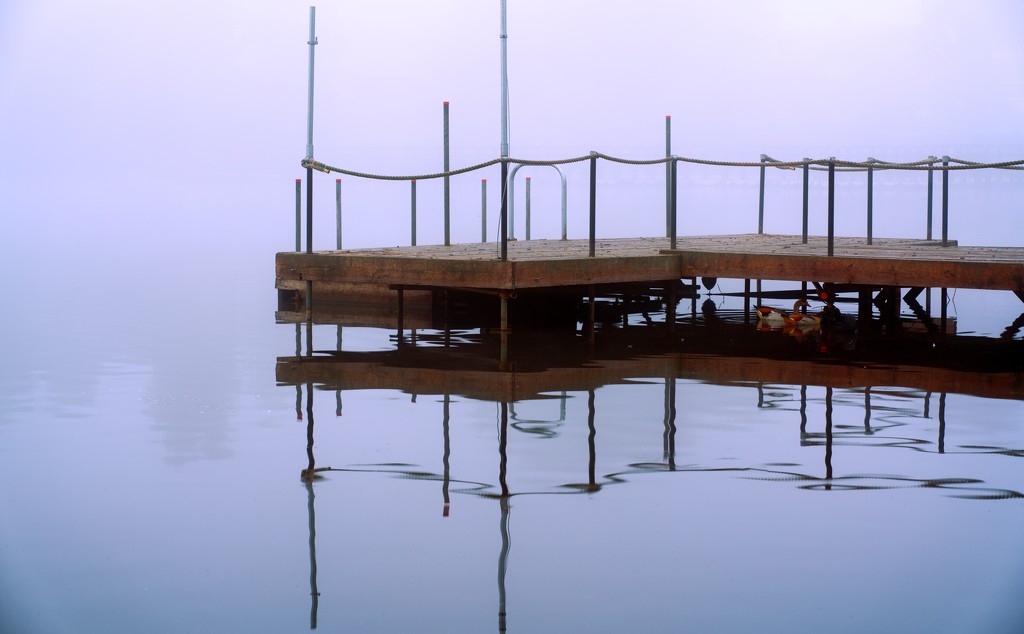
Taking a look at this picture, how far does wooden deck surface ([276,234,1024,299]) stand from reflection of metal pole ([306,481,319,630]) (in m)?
5.62

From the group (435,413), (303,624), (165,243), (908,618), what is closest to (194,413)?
(435,413)

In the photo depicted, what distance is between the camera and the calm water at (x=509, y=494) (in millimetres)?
4871

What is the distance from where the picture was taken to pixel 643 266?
13.0 meters

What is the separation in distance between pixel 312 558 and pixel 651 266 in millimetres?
8108

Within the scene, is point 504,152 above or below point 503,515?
above

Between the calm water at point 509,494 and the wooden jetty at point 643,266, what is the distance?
89 centimetres

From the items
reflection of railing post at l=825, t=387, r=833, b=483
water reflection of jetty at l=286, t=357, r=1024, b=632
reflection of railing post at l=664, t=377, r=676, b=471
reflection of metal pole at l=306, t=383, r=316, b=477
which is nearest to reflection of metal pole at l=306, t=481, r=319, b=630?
water reflection of jetty at l=286, t=357, r=1024, b=632

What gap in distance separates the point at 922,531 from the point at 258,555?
250 cm

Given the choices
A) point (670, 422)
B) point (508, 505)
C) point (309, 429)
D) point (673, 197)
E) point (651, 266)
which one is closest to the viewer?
point (508, 505)

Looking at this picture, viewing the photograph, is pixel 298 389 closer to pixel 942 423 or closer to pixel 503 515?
pixel 503 515

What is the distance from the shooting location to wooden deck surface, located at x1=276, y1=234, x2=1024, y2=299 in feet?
38.8

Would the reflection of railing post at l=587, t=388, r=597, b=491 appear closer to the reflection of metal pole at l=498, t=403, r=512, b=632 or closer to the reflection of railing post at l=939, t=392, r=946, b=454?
the reflection of metal pole at l=498, t=403, r=512, b=632

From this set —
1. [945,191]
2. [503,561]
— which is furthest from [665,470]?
[945,191]

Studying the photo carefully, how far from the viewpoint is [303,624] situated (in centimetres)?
468
